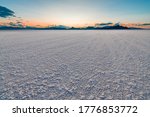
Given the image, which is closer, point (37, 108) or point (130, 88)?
point (37, 108)

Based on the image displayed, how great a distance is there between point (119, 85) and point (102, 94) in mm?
700

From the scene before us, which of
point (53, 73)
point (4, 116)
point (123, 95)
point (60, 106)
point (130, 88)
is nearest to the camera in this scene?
point (4, 116)

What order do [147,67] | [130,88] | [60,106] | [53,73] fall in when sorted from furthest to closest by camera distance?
[147,67] < [53,73] < [130,88] < [60,106]

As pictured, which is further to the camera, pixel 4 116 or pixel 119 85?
pixel 119 85

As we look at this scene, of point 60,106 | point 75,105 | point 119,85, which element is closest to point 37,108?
point 60,106

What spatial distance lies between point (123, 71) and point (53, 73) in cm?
219

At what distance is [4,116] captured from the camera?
2615mm

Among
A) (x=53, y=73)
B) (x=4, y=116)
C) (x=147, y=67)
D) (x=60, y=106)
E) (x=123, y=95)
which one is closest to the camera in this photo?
(x=4, y=116)

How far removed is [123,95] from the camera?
3148mm

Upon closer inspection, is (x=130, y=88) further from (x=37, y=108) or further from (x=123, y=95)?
(x=37, y=108)

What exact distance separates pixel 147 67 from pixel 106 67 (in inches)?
55.2

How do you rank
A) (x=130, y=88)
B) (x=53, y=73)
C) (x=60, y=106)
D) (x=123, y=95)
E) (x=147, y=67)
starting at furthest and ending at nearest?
(x=147, y=67)
(x=53, y=73)
(x=130, y=88)
(x=123, y=95)
(x=60, y=106)

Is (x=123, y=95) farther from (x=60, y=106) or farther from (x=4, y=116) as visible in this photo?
(x=4, y=116)

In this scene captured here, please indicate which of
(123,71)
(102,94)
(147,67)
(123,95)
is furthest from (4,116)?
(147,67)
